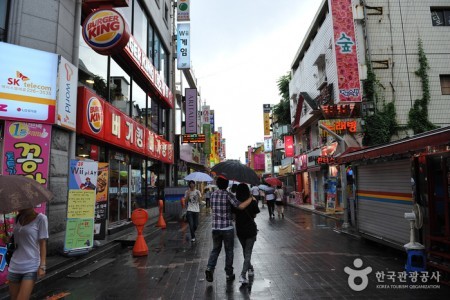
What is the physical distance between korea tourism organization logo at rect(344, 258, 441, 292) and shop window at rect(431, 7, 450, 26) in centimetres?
1764

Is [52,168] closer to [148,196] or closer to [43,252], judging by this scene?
[43,252]

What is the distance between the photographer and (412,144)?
20.7 feet

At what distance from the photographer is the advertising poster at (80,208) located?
750 cm

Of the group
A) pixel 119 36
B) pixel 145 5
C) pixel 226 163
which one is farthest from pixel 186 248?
pixel 145 5

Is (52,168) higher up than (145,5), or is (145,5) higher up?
(145,5)

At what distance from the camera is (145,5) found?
1702 centimetres

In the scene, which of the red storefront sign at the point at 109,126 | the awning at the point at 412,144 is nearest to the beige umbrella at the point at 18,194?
the red storefront sign at the point at 109,126

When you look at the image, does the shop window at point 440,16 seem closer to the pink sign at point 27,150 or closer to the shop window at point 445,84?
the shop window at point 445,84

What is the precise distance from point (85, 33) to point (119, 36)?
0.95m

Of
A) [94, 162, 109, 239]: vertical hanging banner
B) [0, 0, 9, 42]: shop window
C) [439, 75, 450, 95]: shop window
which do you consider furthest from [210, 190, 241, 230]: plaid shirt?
[439, 75, 450, 95]: shop window

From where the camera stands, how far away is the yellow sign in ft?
24.7

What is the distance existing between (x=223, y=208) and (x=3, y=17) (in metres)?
6.66

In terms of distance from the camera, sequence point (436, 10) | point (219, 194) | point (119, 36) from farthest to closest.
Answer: point (436, 10) < point (119, 36) < point (219, 194)

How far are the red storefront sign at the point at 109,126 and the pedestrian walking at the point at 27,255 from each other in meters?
5.14
